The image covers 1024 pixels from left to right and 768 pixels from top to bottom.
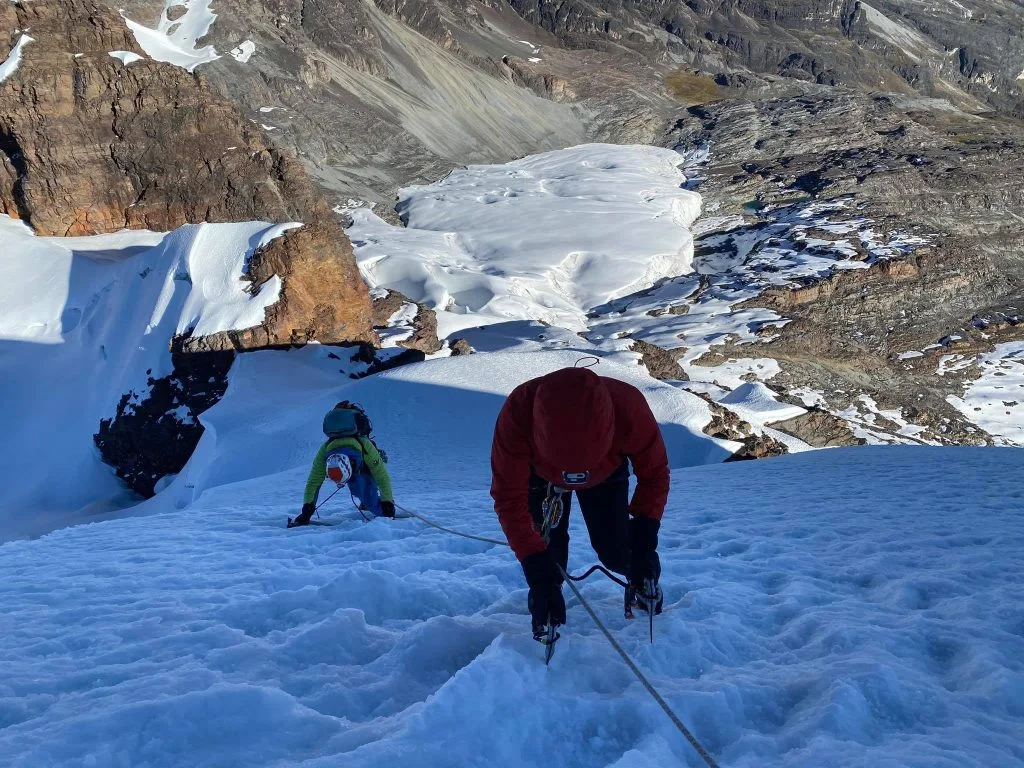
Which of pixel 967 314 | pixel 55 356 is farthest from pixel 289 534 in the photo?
pixel 967 314

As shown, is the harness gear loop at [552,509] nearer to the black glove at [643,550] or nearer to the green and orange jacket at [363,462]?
the black glove at [643,550]

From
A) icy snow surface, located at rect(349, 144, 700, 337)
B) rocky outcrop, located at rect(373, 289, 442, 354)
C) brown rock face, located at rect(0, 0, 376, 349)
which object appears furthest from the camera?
icy snow surface, located at rect(349, 144, 700, 337)

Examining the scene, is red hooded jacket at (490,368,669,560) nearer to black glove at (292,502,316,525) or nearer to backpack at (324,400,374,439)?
backpack at (324,400,374,439)

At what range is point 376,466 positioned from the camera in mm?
6316

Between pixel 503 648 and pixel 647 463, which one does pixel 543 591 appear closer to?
pixel 503 648

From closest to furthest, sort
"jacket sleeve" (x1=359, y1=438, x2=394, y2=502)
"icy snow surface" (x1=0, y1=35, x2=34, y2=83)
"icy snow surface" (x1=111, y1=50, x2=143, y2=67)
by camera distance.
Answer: "jacket sleeve" (x1=359, y1=438, x2=394, y2=502), "icy snow surface" (x1=0, y1=35, x2=34, y2=83), "icy snow surface" (x1=111, y1=50, x2=143, y2=67)

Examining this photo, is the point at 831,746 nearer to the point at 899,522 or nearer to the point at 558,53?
the point at 899,522

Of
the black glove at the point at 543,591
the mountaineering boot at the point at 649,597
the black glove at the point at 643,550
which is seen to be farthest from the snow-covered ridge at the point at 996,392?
the black glove at the point at 543,591

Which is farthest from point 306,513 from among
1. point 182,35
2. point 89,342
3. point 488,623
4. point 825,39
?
point 825,39

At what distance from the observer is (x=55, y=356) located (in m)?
18.6

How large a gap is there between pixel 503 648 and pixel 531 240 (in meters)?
36.4

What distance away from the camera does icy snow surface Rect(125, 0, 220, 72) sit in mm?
50000

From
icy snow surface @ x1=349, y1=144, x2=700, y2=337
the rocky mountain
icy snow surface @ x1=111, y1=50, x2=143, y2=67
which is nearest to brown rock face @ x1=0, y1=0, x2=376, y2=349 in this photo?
the rocky mountain

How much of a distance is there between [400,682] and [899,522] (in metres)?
4.21
